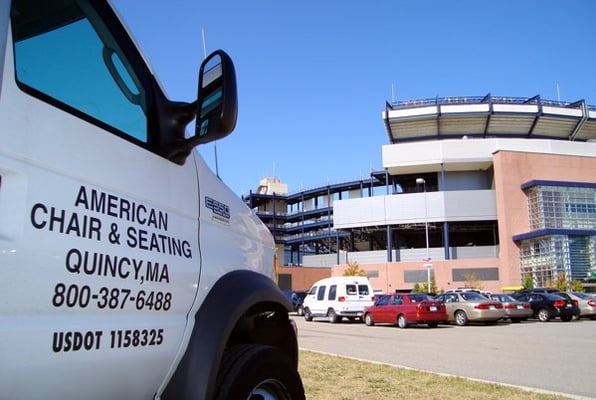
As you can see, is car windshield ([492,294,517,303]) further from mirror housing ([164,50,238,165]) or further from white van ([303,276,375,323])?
mirror housing ([164,50,238,165])

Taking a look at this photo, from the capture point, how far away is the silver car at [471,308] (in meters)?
22.0

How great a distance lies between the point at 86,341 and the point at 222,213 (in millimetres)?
1280

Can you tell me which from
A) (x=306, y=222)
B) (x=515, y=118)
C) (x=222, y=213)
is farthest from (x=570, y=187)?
(x=222, y=213)

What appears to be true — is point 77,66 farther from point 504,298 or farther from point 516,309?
point 504,298

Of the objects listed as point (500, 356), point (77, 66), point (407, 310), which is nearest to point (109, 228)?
point (77, 66)

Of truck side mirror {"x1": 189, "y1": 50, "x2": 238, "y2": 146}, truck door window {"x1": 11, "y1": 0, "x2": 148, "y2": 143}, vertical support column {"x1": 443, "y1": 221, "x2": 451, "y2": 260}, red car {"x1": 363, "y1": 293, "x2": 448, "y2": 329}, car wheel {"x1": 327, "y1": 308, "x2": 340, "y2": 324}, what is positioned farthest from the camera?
vertical support column {"x1": 443, "y1": 221, "x2": 451, "y2": 260}

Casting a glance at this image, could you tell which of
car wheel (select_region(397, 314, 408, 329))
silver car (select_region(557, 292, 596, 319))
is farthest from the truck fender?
silver car (select_region(557, 292, 596, 319))

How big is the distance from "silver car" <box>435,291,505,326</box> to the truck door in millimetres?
21631

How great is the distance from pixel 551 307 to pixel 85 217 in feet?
88.9

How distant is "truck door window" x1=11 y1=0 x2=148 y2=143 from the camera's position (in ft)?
6.29

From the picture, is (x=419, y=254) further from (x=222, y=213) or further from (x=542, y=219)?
(x=222, y=213)

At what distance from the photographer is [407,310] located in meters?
21.2

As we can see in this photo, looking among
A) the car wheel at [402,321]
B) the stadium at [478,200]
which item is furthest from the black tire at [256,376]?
the stadium at [478,200]

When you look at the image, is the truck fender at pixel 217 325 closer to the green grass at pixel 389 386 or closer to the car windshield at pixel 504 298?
the green grass at pixel 389 386
